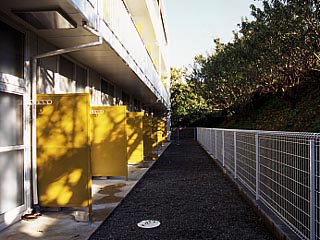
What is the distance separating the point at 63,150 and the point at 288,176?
2929mm

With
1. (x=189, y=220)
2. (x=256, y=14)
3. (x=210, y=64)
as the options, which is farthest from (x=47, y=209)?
(x=210, y=64)

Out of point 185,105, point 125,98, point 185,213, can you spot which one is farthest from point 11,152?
point 185,105

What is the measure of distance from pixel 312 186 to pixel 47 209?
11.8ft

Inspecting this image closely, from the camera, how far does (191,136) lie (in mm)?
32438

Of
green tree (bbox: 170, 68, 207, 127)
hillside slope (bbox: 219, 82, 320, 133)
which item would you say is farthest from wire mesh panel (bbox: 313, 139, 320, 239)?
green tree (bbox: 170, 68, 207, 127)

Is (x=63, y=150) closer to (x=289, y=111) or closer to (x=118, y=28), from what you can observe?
(x=118, y=28)

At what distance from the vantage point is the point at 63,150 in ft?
16.8

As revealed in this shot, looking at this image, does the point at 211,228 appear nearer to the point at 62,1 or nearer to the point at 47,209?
the point at 47,209

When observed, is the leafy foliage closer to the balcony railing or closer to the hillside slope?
the hillside slope

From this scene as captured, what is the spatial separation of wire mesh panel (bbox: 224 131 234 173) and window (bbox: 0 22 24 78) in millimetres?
5001

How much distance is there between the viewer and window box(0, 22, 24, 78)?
14.5 ft

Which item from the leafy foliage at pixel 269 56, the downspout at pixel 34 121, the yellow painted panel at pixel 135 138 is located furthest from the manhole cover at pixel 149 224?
the leafy foliage at pixel 269 56

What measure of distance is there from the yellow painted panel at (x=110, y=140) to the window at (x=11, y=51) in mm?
2957

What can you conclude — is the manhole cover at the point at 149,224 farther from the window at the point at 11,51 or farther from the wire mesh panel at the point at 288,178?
the window at the point at 11,51
